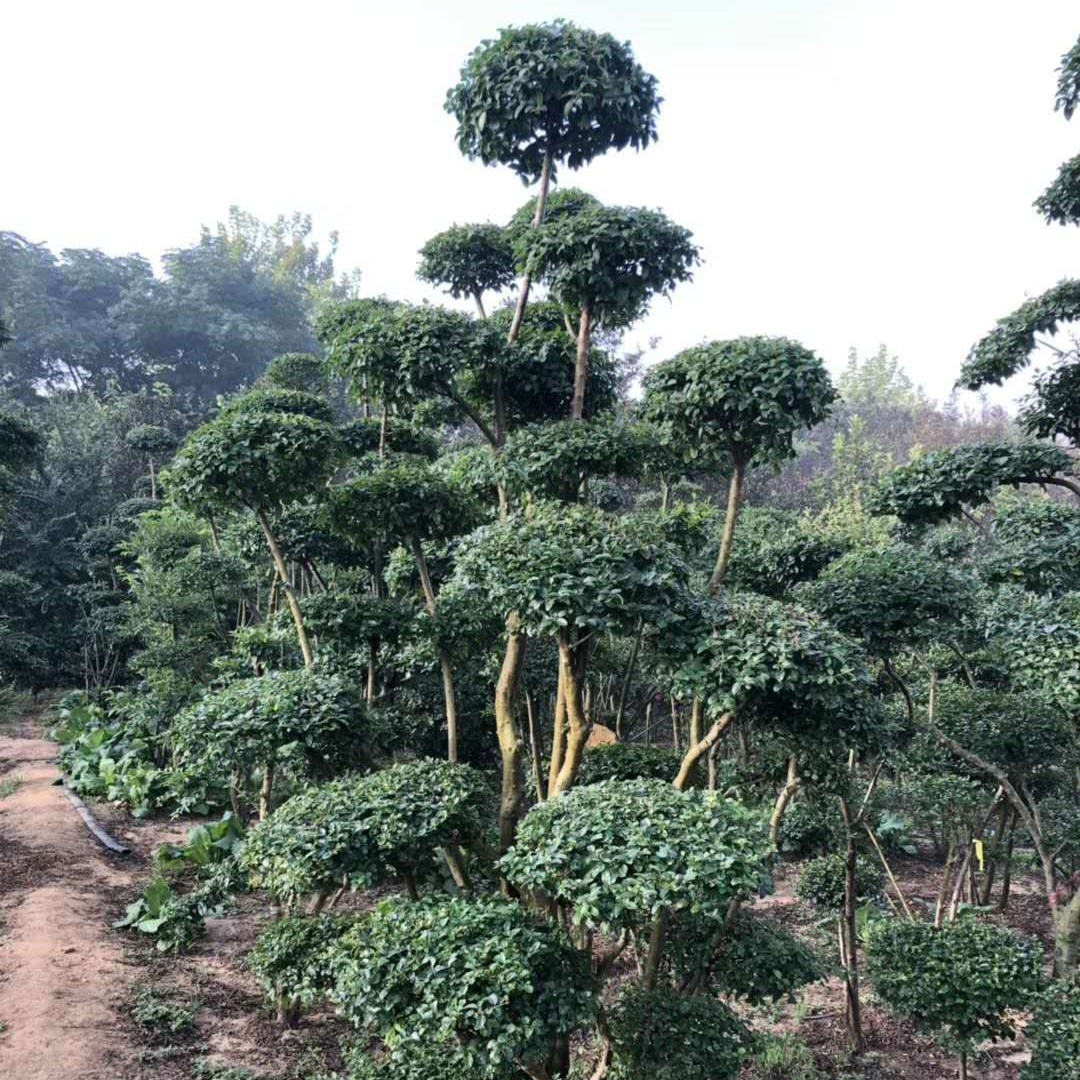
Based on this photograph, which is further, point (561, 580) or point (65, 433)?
point (65, 433)

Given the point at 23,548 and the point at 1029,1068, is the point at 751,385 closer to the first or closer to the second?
the point at 1029,1068

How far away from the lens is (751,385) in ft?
13.0

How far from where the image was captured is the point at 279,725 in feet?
14.6

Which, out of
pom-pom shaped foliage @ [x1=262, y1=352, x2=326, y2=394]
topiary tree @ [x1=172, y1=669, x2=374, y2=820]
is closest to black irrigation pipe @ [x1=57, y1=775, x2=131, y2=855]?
topiary tree @ [x1=172, y1=669, x2=374, y2=820]

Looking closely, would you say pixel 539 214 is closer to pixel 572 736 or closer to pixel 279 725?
pixel 572 736

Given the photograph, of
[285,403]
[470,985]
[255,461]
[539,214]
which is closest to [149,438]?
[285,403]

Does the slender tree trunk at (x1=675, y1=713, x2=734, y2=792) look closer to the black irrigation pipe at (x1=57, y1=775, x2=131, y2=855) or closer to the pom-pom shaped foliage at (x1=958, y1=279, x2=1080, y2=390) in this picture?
the pom-pom shaped foliage at (x1=958, y1=279, x2=1080, y2=390)

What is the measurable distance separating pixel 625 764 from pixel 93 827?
6073 millimetres

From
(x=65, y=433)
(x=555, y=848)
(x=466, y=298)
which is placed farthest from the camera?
(x=65, y=433)

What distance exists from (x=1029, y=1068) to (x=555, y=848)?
280cm

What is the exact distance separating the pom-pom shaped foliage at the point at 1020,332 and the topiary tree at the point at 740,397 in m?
2.31

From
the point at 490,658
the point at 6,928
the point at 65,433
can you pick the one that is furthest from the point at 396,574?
the point at 65,433

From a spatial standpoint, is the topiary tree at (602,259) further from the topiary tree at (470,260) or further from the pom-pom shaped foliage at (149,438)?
the pom-pom shaped foliage at (149,438)

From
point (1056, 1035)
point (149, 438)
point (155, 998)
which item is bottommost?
point (155, 998)
